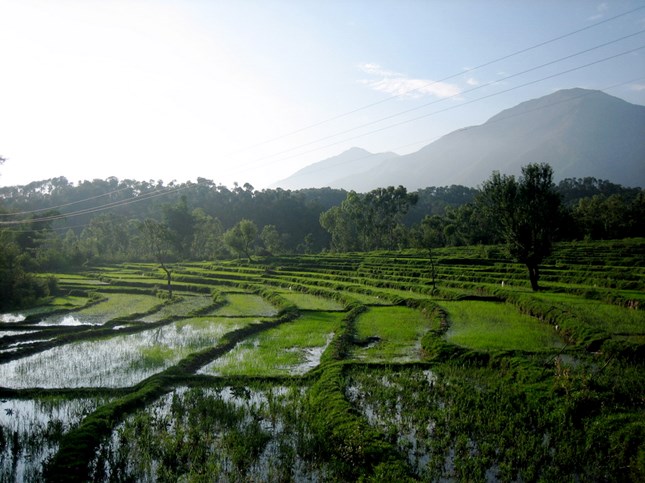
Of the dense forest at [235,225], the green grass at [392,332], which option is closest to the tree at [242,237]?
the dense forest at [235,225]

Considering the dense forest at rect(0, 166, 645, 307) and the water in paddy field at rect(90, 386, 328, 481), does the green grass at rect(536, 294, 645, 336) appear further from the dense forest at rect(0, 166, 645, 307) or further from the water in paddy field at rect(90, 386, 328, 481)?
the water in paddy field at rect(90, 386, 328, 481)

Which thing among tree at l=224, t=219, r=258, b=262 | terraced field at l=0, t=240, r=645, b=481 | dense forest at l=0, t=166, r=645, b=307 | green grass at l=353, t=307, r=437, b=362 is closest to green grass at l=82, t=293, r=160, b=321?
terraced field at l=0, t=240, r=645, b=481

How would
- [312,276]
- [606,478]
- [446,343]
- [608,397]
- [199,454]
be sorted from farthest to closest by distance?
[312,276] → [446,343] → [608,397] → [199,454] → [606,478]

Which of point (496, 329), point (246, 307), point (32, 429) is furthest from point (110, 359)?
point (496, 329)

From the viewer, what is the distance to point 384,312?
83.0 ft

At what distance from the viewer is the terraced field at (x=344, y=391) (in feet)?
29.4

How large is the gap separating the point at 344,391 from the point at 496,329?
30.4 feet

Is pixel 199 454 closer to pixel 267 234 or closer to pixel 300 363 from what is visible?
pixel 300 363

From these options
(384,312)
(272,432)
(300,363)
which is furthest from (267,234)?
(272,432)

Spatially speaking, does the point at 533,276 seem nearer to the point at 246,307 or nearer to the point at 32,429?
the point at 246,307

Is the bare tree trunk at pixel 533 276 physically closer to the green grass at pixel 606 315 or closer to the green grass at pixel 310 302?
the green grass at pixel 606 315

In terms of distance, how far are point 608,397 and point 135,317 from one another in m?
25.0

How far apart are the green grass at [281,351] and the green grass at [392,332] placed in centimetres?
158

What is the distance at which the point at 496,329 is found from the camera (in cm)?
1936
